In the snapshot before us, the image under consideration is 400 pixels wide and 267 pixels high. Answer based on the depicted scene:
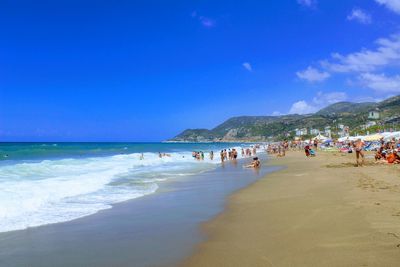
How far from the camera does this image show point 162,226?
8.46 m

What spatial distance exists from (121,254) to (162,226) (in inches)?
88.7

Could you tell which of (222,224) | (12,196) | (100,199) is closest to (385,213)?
(222,224)

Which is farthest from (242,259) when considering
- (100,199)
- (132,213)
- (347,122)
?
(347,122)

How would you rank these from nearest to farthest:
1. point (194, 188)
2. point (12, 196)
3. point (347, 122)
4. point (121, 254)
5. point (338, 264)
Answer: point (338, 264) < point (121, 254) < point (12, 196) < point (194, 188) < point (347, 122)

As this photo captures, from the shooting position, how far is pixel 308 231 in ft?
23.5

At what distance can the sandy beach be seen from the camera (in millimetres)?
5551

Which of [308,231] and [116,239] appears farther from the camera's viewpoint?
[116,239]

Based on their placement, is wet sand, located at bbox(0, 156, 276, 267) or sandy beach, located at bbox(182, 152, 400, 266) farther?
wet sand, located at bbox(0, 156, 276, 267)

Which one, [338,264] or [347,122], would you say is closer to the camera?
[338,264]

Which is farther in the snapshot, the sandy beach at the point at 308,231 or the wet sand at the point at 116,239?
the wet sand at the point at 116,239

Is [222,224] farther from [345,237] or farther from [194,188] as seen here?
[194,188]

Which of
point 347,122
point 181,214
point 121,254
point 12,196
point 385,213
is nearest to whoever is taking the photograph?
point 121,254

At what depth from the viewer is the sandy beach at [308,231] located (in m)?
5.55

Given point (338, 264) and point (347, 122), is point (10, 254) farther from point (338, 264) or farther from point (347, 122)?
point (347, 122)
